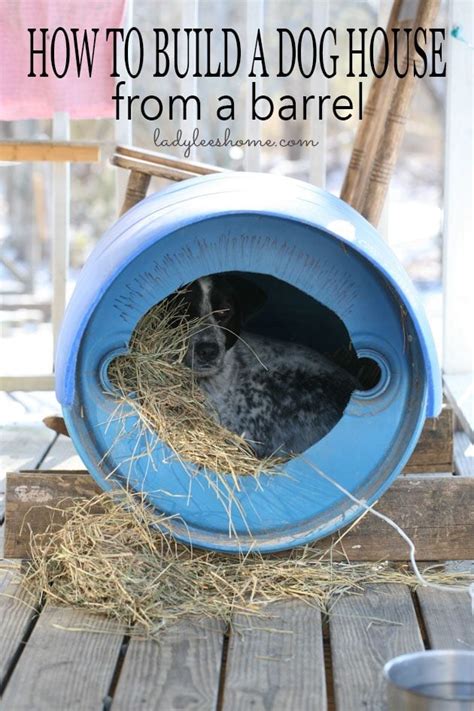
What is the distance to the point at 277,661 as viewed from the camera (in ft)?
7.70

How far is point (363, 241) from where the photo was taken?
8.78 feet

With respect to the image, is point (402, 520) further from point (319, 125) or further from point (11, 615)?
point (319, 125)

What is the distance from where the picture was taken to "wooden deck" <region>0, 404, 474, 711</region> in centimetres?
218

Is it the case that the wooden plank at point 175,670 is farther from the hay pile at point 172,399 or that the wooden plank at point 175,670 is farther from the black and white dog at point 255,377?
the black and white dog at point 255,377

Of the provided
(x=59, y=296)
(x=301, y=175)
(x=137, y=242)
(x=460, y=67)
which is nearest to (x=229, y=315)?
(x=137, y=242)

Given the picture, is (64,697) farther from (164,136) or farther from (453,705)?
(164,136)

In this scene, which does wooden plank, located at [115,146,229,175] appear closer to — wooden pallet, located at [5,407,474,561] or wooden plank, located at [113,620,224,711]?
wooden pallet, located at [5,407,474,561]

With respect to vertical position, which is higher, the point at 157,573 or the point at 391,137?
the point at 391,137

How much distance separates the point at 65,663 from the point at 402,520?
0.99 metres

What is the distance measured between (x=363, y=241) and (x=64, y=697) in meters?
1.22

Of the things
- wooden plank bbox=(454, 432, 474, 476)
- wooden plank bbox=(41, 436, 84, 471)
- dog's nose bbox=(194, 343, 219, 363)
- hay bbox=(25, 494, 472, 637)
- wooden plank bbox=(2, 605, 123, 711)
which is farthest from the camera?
wooden plank bbox=(41, 436, 84, 471)

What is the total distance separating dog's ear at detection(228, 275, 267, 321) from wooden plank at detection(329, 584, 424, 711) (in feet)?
3.17

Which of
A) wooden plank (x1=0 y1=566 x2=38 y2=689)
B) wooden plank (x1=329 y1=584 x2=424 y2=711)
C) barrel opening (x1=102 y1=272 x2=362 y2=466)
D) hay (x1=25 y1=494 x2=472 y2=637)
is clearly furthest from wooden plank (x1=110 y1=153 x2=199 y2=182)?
wooden plank (x1=329 y1=584 x2=424 y2=711)

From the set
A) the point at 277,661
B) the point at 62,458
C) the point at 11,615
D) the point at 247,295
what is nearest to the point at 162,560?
the point at 11,615
